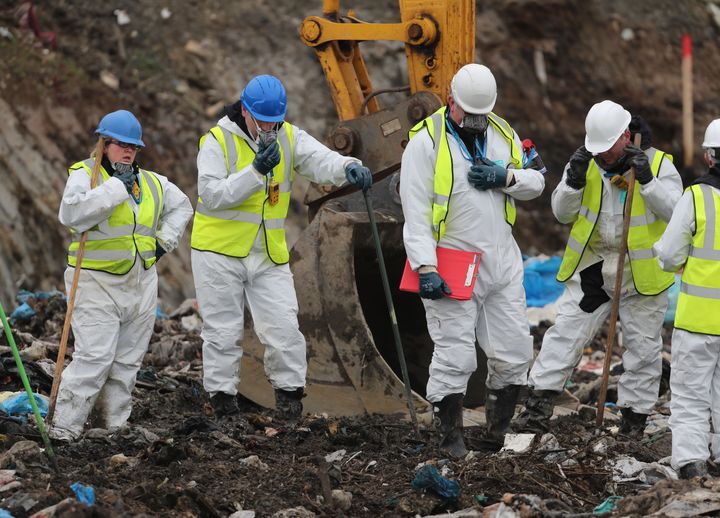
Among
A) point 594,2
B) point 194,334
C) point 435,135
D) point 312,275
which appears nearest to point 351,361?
point 312,275

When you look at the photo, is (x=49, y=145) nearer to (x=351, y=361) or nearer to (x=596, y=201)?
(x=351, y=361)

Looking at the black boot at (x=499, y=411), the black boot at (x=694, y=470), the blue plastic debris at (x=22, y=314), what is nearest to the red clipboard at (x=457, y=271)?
the black boot at (x=499, y=411)

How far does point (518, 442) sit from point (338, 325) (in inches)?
68.6

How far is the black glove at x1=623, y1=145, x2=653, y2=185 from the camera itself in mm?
7027

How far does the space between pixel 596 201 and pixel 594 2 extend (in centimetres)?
954

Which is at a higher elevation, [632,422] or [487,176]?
[487,176]

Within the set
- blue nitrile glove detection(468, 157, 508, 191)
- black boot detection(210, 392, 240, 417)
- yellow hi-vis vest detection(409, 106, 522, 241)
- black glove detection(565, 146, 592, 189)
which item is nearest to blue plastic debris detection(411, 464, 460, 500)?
yellow hi-vis vest detection(409, 106, 522, 241)

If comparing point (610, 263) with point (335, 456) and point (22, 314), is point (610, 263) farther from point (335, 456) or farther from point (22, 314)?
point (22, 314)

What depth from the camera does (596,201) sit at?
24.3 feet

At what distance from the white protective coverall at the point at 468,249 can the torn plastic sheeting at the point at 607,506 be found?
1.20m

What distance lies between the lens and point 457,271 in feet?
22.0

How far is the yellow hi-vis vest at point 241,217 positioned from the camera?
7.41m

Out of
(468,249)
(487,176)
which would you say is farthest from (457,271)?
(487,176)

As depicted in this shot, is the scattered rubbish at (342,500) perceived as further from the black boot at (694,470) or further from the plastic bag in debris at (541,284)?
the plastic bag in debris at (541,284)
